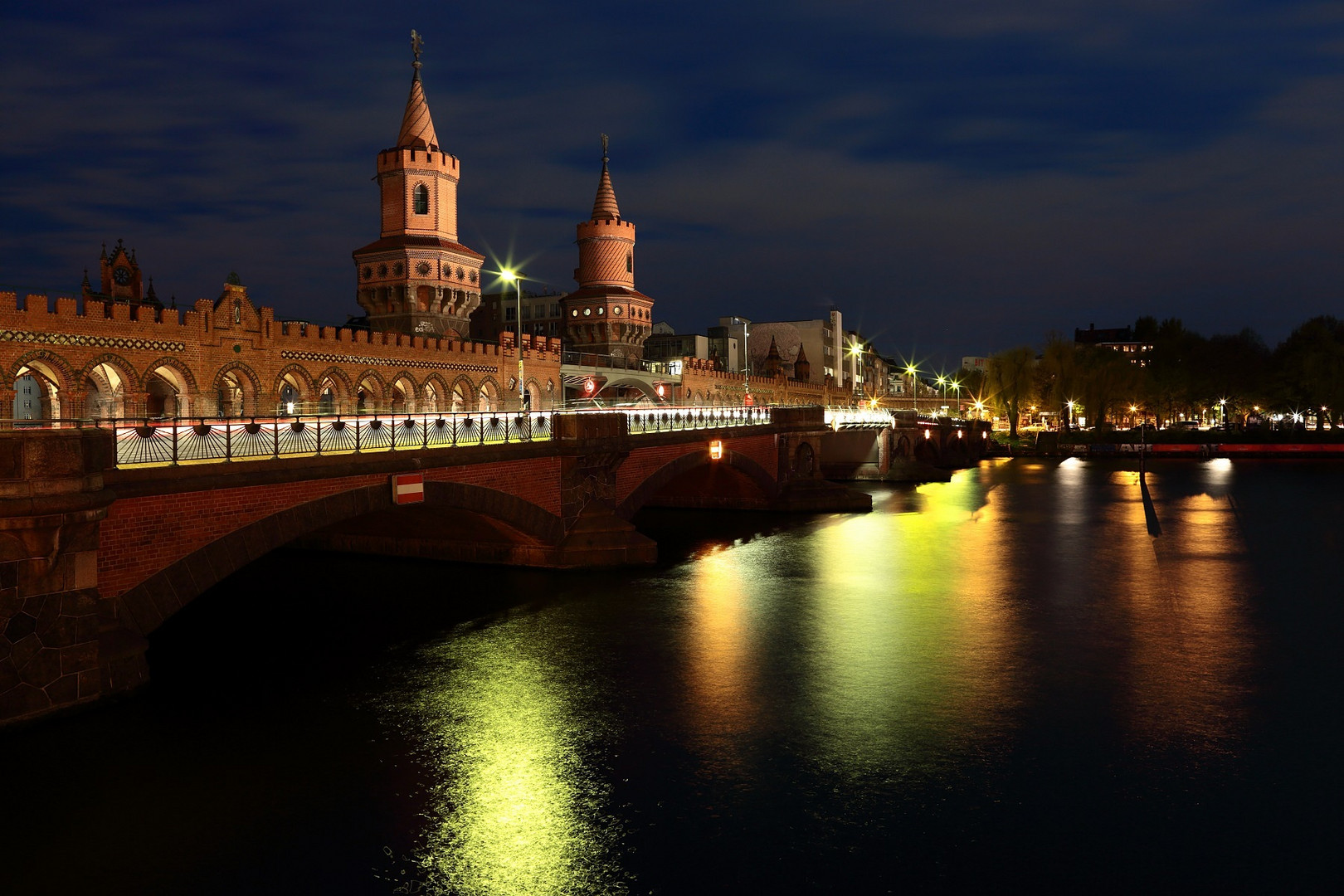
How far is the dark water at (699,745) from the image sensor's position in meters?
11.2

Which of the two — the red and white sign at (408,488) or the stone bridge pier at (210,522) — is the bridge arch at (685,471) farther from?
the red and white sign at (408,488)

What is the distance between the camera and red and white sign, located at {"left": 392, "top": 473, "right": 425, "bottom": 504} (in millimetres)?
21625

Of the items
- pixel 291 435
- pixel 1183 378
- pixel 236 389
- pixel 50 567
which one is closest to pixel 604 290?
pixel 236 389

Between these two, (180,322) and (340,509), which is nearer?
(340,509)

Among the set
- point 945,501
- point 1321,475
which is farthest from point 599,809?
point 1321,475

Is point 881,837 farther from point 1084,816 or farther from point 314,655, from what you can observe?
point 314,655

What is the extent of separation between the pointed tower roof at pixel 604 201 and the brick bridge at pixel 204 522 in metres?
48.2

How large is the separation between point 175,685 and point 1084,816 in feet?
53.5

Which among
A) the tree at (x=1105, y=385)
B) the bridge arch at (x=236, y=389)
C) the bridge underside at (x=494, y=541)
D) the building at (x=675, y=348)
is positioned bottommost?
the bridge underside at (x=494, y=541)

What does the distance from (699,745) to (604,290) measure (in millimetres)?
64418

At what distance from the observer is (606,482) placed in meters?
31.1

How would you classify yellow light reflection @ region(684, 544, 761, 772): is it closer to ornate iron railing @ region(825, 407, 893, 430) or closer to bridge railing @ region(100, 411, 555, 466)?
bridge railing @ region(100, 411, 555, 466)

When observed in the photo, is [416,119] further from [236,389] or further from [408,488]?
[408,488]

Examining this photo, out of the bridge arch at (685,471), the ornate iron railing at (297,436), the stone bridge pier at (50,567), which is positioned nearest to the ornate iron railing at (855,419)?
the bridge arch at (685,471)
